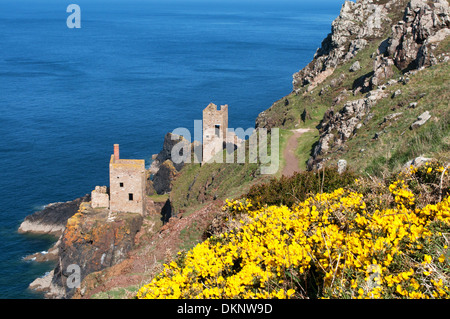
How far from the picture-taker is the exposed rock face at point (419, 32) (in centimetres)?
4003

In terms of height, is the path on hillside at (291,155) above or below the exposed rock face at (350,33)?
below

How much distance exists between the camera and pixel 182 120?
9419 cm

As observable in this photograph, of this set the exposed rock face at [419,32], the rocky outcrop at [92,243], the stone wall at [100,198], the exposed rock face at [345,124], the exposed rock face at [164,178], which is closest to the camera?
the exposed rock face at [345,124]

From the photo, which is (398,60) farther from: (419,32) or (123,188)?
(123,188)

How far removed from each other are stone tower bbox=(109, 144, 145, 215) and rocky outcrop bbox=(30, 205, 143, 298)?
0.98 metres

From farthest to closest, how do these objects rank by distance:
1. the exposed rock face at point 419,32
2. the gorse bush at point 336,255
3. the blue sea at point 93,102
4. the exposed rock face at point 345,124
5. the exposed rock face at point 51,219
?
the blue sea at point 93,102 → the exposed rock face at point 51,219 → the exposed rock face at point 419,32 → the exposed rock face at point 345,124 → the gorse bush at point 336,255

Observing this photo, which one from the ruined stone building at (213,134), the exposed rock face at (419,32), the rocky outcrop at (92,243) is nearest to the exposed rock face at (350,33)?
the exposed rock face at (419,32)

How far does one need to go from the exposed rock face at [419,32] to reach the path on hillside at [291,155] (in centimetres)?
1202

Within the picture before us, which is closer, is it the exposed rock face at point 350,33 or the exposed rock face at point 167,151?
the exposed rock face at point 350,33

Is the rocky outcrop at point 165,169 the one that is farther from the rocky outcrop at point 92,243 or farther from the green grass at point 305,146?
the green grass at point 305,146

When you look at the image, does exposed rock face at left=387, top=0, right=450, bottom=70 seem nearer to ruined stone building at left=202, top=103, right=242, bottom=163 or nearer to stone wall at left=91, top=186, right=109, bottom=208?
ruined stone building at left=202, top=103, right=242, bottom=163

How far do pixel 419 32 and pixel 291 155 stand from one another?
62.8 ft

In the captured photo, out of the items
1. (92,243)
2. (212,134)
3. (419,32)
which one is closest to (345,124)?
(419,32)

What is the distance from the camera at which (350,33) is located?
218ft
